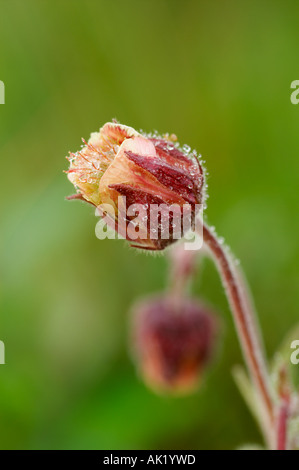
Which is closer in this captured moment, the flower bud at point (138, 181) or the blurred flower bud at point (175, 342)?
the flower bud at point (138, 181)

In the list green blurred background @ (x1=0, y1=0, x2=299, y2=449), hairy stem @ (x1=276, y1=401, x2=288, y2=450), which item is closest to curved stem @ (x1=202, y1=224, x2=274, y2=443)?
hairy stem @ (x1=276, y1=401, x2=288, y2=450)

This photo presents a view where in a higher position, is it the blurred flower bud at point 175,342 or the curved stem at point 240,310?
the blurred flower bud at point 175,342

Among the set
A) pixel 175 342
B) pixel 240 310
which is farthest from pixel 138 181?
pixel 175 342

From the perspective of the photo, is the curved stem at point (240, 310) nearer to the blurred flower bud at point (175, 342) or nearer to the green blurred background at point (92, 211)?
the blurred flower bud at point (175, 342)

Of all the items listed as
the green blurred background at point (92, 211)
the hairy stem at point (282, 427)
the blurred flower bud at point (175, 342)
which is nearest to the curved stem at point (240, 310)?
the hairy stem at point (282, 427)

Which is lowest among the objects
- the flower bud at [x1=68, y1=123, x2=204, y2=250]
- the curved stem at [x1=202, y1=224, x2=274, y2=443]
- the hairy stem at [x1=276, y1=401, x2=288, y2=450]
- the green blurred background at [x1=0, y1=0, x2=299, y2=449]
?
the hairy stem at [x1=276, y1=401, x2=288, y2=450]

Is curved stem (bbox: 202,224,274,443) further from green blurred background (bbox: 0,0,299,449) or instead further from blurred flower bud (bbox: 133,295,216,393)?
green blurred background (bbox: 0,0,299,449)
